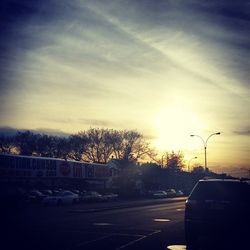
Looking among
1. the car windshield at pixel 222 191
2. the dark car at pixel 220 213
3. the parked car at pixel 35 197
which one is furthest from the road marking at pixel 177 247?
the parked car at pixel 35 197

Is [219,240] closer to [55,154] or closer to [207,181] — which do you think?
[207,181]

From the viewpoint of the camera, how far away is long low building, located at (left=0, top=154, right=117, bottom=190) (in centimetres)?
4583

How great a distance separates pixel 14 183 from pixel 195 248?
38.8m

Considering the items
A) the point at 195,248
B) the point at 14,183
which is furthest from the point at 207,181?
the point at 14,183

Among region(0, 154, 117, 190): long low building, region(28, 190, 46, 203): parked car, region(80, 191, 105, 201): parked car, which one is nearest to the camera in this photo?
region(0, 154, 117, 190): long low building

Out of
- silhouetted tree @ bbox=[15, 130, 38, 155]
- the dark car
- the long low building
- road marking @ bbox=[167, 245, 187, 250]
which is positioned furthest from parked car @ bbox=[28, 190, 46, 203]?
silhouetted tree @ bbox=[15, 130, 38, 155]

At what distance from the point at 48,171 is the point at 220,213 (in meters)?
44.5

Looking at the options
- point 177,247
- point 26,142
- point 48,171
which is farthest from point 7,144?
point 177,247

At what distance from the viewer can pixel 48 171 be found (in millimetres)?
53469

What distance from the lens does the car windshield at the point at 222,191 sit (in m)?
11.0

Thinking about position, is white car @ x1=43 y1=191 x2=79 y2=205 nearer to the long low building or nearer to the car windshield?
the long low building

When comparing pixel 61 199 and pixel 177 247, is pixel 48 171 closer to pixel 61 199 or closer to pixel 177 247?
pixel 61 199

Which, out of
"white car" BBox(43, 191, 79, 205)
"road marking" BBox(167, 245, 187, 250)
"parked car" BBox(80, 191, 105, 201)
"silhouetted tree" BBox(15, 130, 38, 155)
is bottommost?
"parked car" BBox(80, 191, 105, 201)

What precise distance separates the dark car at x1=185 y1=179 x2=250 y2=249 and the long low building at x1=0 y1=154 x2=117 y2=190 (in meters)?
36.2
